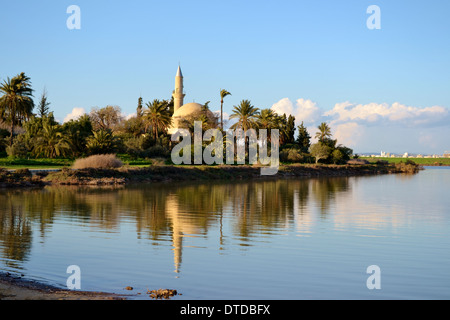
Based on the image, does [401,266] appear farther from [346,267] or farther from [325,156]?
[325,156]

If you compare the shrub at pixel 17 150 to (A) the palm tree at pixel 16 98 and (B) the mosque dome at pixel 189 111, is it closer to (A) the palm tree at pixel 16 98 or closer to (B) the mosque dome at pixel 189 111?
(A) the palm tree at pixel 16 98

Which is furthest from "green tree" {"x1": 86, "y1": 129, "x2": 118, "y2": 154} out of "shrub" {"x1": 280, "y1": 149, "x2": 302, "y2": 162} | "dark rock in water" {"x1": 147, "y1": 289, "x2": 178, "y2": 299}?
"dark rock in water" {"x1": 147, "y1": 289, "x2": 178, "y2": 299}

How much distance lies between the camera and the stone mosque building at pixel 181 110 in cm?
6950

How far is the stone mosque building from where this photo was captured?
69500mm

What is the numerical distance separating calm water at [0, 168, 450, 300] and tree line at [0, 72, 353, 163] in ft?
80.7

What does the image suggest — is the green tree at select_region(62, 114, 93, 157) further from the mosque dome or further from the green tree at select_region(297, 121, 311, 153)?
the green tree at select_region(297, 121, 311, 153)

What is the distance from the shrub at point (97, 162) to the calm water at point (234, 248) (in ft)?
51.2

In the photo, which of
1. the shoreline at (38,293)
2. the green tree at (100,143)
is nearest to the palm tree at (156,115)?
the green tree at (100,143)

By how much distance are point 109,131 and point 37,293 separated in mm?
40614

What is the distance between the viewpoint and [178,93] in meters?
81.2

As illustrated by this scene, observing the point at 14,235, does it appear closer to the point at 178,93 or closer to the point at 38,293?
the point at 38,293

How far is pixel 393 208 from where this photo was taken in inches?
773
